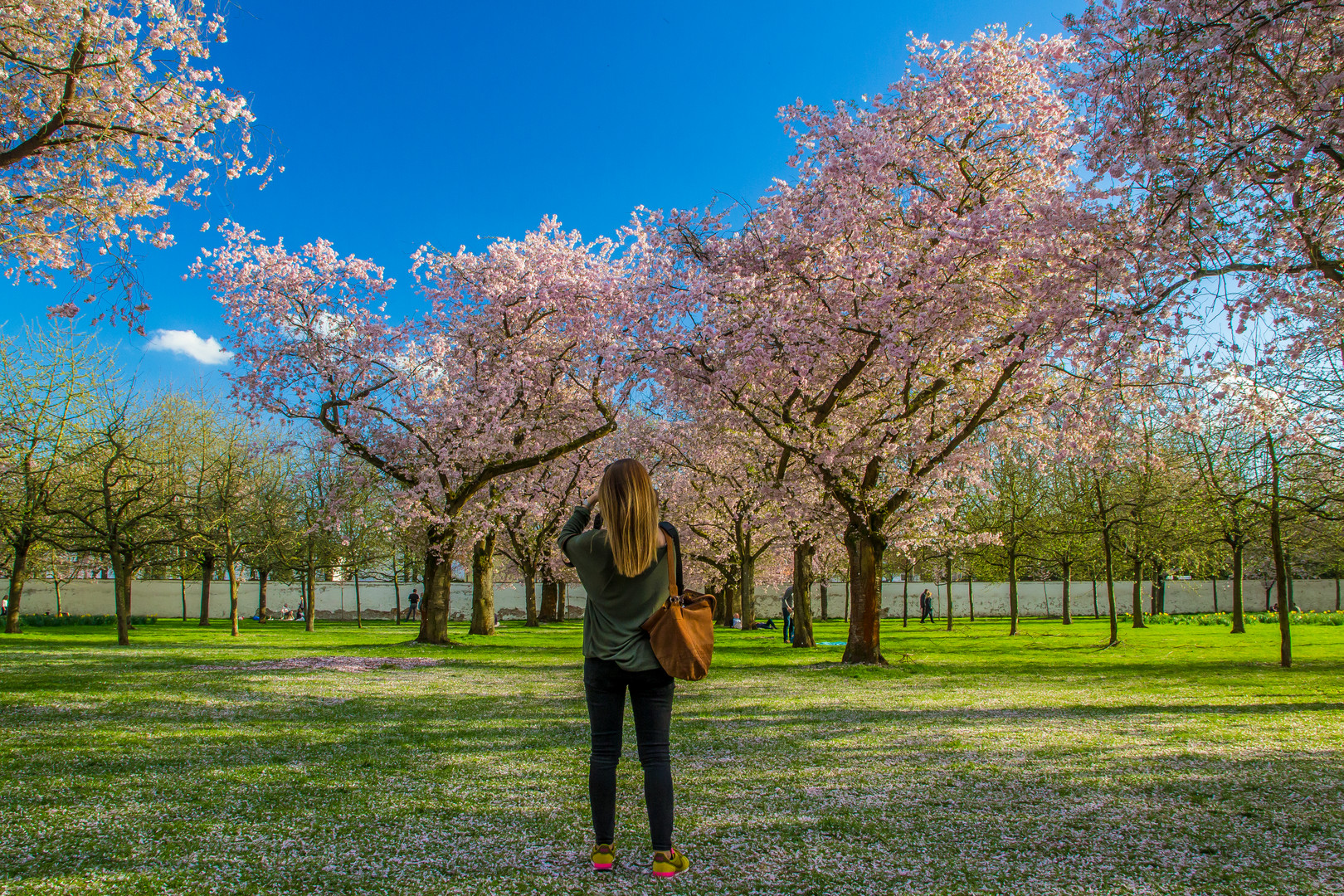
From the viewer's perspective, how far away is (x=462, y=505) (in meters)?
22.6

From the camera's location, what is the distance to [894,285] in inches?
570

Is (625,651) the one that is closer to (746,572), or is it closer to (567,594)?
(746,572)

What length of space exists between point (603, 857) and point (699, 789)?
1915 millimetres

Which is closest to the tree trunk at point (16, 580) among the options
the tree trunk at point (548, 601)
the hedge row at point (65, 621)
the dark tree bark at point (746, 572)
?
the hedge row at point (65, 621)

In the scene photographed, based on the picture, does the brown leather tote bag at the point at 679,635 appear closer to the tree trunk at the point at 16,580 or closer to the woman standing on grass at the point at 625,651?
the woman standing on grass at the point at 625,651

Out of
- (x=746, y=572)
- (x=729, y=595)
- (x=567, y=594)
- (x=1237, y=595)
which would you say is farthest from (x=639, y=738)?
(x=567, y=594)

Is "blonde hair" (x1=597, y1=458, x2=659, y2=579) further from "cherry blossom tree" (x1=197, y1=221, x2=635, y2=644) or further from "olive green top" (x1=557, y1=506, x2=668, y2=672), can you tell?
"cherry blossom tree" (x1=197, y1=221, x2=635, y2=644)

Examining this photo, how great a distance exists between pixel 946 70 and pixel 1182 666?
1269cm

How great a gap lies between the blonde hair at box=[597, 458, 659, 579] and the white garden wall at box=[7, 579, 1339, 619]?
48856mm

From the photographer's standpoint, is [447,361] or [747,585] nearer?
[447,361]

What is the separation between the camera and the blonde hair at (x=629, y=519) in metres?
3.85

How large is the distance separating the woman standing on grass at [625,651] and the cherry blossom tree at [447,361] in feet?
56.5

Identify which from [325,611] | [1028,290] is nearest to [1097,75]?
[1028,290]

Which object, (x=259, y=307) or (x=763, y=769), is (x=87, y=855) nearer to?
(x=763, y=769)
